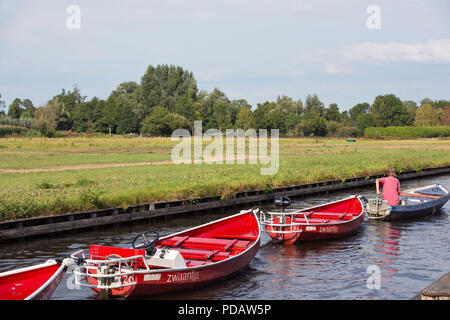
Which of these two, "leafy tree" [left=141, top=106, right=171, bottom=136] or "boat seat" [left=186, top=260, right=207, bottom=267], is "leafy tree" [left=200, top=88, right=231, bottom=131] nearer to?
"leafy tree" [left=141, top=106, right=171, bottom=136]

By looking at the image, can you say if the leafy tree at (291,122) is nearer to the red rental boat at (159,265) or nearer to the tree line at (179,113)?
the tree line at (179,113)

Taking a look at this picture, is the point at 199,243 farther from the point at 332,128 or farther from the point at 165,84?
the point at 165,84

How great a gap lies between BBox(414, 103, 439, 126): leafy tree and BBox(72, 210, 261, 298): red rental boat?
179297 millimetres

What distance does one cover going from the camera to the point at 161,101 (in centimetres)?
15925

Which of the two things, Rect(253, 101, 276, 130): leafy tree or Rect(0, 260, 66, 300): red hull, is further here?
Rect(253, 101, 276, 130): leafy tree

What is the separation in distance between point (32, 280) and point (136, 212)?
11166 mm

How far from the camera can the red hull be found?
9656mm

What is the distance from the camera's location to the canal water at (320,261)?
41.8 ft

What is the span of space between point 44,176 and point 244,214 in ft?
67.0

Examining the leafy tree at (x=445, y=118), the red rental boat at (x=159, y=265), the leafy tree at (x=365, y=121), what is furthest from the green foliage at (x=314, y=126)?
the red rental boat at (x=159, y=265)

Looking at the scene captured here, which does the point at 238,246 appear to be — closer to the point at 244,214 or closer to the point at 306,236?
the point at 244,214

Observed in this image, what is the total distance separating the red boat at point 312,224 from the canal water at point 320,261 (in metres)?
0.34

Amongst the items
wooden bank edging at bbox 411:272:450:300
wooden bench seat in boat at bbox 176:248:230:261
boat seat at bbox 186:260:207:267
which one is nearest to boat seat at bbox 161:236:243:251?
wooden bench seat in boat at bbox 176:248:230:261
